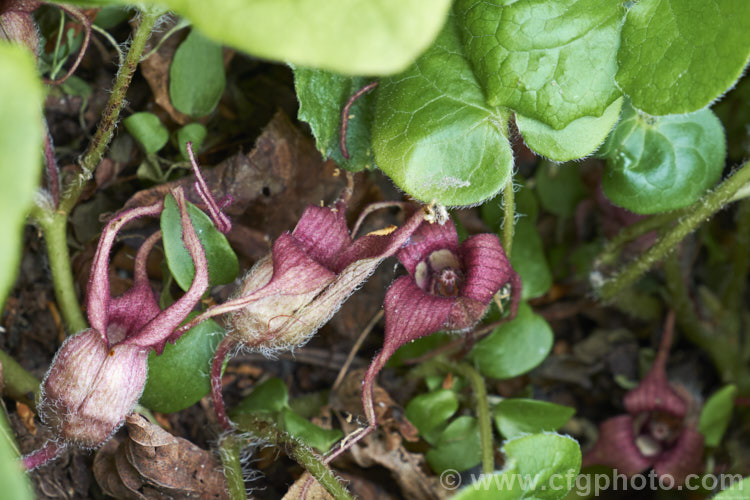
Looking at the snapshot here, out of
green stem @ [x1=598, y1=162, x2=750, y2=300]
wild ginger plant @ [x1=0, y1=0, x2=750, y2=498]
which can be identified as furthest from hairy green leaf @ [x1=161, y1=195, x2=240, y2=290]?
green stem @ [x1=598, y1=162, x2=750, y2=300]

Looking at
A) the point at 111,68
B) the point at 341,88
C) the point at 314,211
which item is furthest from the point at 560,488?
the point at 111,68

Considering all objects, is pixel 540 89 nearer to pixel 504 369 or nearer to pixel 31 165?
pixel 504 369

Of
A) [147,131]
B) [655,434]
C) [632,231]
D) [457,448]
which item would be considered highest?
[147,131]

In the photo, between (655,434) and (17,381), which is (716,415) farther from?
(17,381)

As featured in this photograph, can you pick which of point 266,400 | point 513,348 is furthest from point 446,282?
point 266,400

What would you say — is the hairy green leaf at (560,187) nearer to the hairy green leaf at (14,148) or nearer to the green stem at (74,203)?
the green stem at (74,203)

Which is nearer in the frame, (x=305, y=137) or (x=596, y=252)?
(x=305, y=137)
